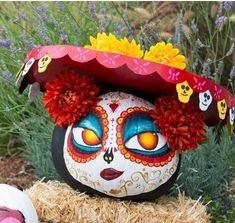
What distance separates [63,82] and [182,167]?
100 centimetres

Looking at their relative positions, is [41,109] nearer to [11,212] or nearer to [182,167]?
[182,167]

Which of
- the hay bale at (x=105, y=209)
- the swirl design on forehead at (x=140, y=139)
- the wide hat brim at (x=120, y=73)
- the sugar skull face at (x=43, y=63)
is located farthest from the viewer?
the hay bale at (x=105, y=209)

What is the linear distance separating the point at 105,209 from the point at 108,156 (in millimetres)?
276

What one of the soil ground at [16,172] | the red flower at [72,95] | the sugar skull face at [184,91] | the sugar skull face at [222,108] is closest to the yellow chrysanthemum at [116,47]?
the red flower at [72,95]

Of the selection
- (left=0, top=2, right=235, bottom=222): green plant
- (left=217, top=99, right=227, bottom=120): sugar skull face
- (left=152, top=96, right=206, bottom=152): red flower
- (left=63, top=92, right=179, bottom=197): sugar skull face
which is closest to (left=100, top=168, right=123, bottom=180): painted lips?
(left=63, top=92, right=179, bottom=197): sugar skull face

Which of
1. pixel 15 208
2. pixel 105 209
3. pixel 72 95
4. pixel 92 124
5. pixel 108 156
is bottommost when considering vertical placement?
pixel 105 209

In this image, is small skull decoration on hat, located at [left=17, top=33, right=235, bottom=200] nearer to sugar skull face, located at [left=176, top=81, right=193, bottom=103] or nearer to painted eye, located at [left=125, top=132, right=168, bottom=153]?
painted eye, located at [left=125, top=132, right=168, bottom=153]

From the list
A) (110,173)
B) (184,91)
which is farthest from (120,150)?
(184,91)

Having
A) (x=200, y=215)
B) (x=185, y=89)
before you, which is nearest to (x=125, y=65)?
(x=185, y=89)

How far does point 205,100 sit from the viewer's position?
2.65m

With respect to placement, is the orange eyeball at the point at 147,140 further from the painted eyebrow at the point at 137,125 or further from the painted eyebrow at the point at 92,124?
the painted eyebrow at the point at 92,124

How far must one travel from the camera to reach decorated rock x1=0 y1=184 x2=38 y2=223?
264 centimetres

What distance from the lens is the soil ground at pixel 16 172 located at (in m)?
4.34

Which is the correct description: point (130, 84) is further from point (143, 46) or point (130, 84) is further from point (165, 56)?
point (143, 46)
